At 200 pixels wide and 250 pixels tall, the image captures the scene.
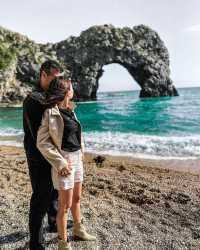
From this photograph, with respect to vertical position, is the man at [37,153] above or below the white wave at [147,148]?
above

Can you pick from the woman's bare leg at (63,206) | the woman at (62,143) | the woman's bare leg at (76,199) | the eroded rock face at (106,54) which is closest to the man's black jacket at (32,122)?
Result: the woman at (62,143)

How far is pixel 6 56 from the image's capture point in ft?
238

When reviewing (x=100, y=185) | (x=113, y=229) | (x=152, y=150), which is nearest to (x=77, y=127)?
(x=113, y=229)

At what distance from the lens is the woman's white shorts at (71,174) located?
4.41m

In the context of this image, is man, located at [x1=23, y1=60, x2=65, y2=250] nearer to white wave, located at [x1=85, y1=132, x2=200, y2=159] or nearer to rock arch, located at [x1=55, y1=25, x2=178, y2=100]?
white wave, located at [x1=85, y1=132, x2=200, y2=159]

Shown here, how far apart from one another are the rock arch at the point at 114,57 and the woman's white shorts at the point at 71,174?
83840mm

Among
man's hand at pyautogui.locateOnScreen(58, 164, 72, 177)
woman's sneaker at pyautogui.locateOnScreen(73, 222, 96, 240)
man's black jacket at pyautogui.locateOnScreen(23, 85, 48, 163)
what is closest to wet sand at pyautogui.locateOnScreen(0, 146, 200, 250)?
woman's sneaker at pyautogui.locateOnScreen(73, 222, 96, 240)

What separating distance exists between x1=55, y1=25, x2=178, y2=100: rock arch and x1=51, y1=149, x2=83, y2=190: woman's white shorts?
83840 millimetres

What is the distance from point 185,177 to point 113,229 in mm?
5505

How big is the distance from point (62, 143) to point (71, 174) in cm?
36

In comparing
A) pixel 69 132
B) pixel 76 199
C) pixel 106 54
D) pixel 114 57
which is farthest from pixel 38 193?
pixel 114 57

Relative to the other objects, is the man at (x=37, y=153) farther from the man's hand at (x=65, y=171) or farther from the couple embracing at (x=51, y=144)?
the man's hand at (x=65, y=171)

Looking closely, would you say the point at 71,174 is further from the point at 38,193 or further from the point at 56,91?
the point at 56,91

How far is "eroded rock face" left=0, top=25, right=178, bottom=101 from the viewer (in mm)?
89012
